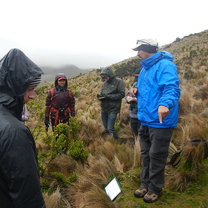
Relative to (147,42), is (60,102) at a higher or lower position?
lower

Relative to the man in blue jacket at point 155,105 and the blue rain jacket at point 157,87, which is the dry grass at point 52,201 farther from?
the blue rain jacket at point 157,87

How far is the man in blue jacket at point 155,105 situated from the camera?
3.41 meters

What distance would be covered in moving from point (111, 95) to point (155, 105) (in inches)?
144

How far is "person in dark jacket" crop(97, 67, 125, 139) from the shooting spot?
713 centimetres

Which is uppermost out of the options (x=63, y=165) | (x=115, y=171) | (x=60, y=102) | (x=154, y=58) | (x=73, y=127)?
(x=154, y=58)

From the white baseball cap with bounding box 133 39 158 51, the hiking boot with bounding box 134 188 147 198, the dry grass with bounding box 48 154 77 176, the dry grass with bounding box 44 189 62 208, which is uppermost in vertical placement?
the white baseball cap with bounding box 133 39 158 51

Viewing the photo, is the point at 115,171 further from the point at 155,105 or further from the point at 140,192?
the point at 155,105

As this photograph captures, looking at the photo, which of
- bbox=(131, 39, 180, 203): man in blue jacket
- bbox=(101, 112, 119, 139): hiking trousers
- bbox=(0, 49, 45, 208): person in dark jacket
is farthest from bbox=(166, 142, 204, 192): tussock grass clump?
bbox=(101, 112, 119, 139): hiking trousers

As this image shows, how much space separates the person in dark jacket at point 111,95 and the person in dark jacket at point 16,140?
515 cm

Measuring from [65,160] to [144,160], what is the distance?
2.18 metres

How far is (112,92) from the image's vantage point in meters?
7.21

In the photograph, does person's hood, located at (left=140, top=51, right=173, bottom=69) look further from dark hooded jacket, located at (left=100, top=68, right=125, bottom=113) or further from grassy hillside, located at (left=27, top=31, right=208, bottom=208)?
dark hooded jacket, located at (left=100, top=68, right=125, bottom=113)

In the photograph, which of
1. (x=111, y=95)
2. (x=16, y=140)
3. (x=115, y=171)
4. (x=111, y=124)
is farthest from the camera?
Answer: (x=111, y=124)

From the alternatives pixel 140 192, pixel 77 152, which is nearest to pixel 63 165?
pixel 77 152
